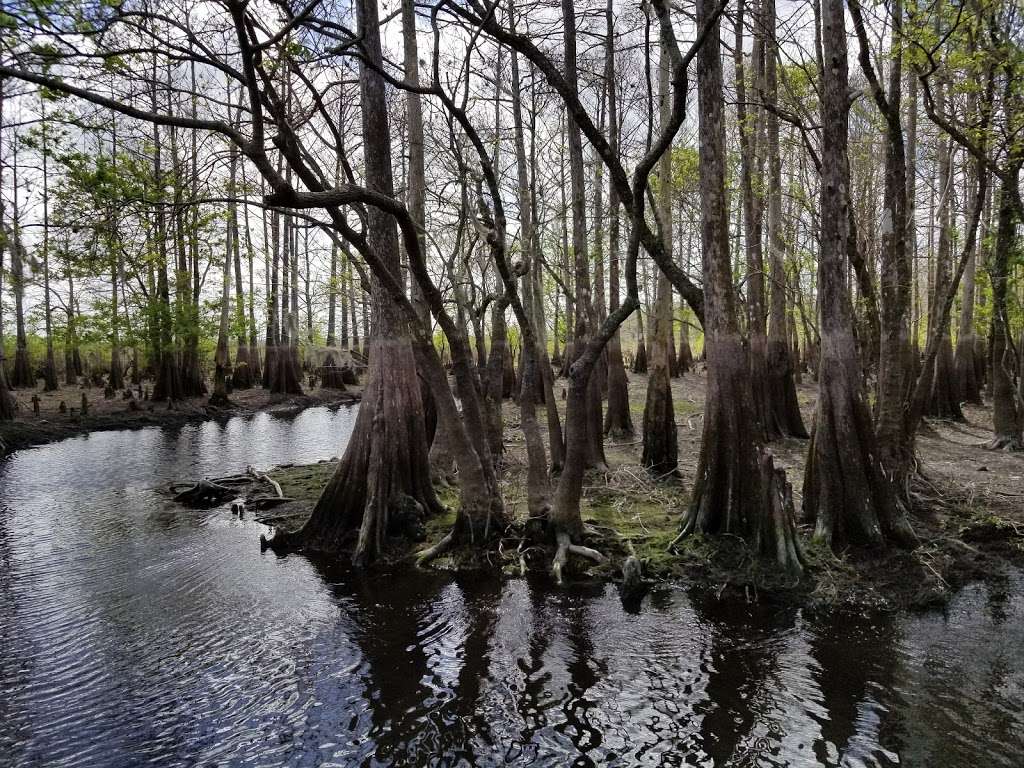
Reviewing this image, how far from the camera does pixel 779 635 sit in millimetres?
4863

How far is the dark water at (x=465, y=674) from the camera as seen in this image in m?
3.64

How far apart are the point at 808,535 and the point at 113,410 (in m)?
19.0

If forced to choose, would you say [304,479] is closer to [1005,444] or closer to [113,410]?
[113,410]

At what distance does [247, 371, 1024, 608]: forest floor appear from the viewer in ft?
18.0

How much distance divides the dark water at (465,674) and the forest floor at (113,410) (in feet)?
33.0

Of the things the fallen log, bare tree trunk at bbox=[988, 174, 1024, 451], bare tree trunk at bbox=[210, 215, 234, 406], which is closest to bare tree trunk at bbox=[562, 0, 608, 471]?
bare tree trunk at bbox=[988, 174, 1024, 451]

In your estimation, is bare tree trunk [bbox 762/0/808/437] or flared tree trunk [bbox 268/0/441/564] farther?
bare tree trunk [bbox 762/0/808/437]

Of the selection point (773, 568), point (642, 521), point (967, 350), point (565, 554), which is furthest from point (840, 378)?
point (967, 350)

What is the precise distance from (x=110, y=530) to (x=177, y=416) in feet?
37.2

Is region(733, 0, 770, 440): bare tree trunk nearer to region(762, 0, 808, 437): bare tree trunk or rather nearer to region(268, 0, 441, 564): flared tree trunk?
region(762, 0, 808, 437): bare tree trunk

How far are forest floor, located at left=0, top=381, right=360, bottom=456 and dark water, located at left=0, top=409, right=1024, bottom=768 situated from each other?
1007cm

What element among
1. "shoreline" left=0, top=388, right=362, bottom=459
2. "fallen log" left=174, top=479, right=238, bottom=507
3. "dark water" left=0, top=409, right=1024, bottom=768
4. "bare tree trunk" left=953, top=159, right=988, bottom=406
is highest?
"bare tree trunk" left=953, top=159, right=988, bottom=406

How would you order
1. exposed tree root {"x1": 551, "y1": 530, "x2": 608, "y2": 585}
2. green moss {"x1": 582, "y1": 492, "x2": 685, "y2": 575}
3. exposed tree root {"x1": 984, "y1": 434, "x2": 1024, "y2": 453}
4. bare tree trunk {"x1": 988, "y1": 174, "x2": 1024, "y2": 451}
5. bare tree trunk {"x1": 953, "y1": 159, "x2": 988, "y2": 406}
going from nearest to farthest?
exposed tree root {"x1": 551, "y1": 530, "x2": 608, "y2": 585}
green moss {"x1": 582, "y1": 492, "x2": 685, "y2": 575}
bare tree trunk {"x1": 988, "y1": 174, "x2": 1024, "y2": 451}
exposed tree root {"x1": 984, "y1": 434, "x2": 1024, "y2": 453}
bare tree trunk {"x1": 953, "y1": 159, "x2": 988, "y2": 406}

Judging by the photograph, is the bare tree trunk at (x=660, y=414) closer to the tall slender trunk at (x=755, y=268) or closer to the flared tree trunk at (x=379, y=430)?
the tall slender trunk at (x=755, y=268)
